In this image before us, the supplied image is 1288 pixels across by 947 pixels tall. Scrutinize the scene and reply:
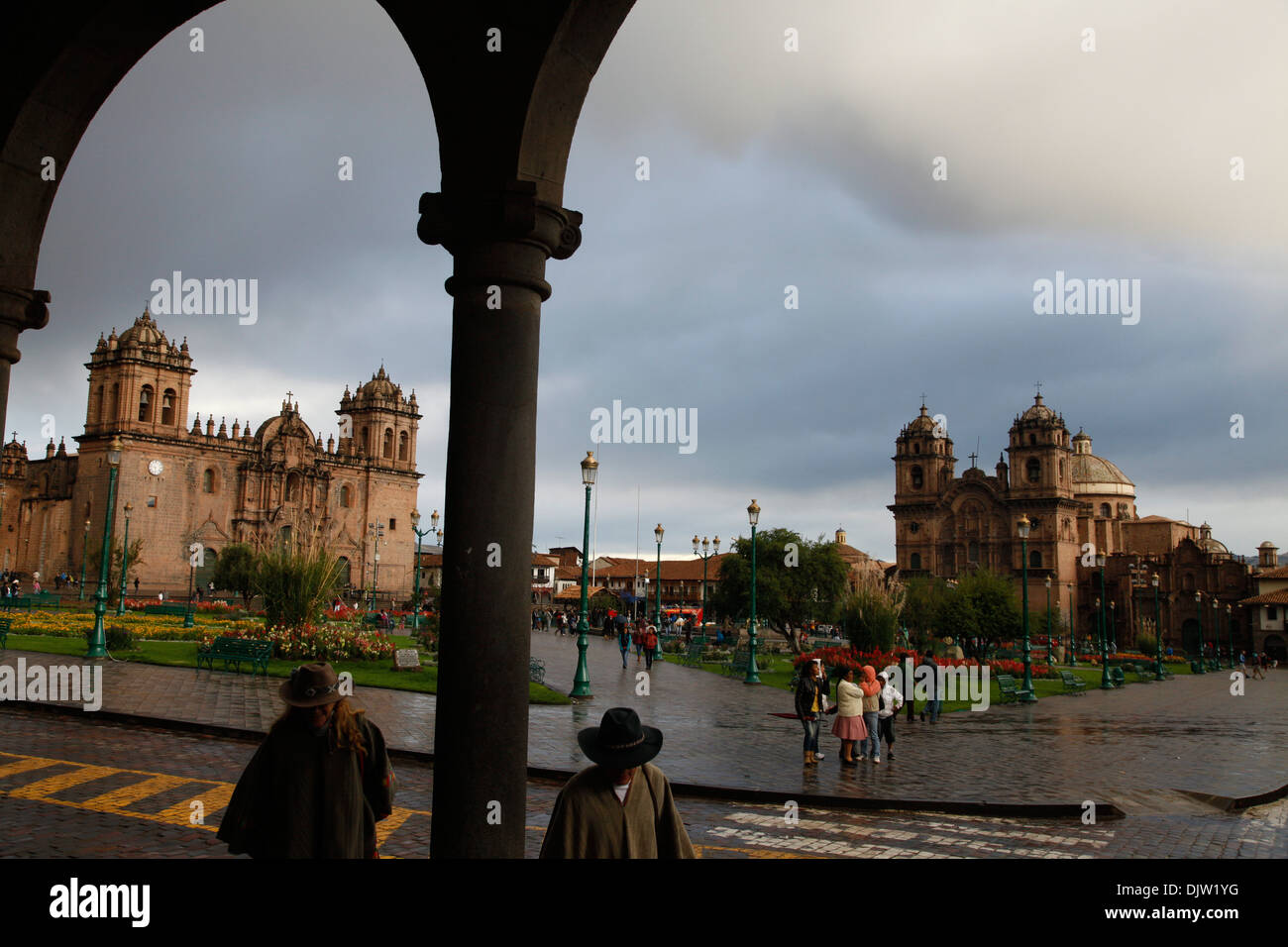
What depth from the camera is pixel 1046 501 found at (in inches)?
3354

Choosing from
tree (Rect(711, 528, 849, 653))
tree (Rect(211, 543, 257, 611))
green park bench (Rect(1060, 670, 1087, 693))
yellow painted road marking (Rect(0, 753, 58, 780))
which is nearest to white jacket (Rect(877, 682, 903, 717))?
yellow painted road marking (Rect(0, 753, 58, 780))

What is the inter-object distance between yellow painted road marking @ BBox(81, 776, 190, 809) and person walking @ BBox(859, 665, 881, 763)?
306 inches

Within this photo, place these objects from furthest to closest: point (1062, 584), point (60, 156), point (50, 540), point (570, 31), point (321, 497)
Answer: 1. point (1062, 584)
2. point (321, 497)
3. point (50, 540)
4. point (60, 156)
5. point (570, 31)

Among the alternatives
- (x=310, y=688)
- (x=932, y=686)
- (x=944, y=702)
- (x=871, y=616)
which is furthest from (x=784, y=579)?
(x=310, y=688)

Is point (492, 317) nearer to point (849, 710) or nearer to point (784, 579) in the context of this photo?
point (849, 710)

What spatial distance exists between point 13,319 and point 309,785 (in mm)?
3951

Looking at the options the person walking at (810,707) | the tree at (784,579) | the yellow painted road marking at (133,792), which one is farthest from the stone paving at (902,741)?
the tree at (784,579)

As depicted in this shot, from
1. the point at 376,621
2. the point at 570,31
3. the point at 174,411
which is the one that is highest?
the point at 174,411

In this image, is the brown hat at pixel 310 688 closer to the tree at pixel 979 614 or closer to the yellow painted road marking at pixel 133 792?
the yellow painted road marking at pixel 133 792

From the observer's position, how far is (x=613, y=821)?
136 inches
